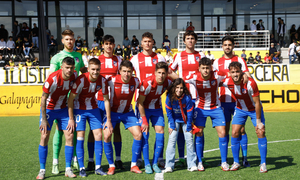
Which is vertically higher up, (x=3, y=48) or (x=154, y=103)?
(x=3, y=48)

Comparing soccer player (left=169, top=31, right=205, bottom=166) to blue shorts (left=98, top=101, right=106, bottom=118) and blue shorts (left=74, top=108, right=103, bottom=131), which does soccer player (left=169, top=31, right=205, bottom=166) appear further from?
blue shorts (left=74, top=108, right=103, bottom=131)

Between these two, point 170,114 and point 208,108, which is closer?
point 170,114

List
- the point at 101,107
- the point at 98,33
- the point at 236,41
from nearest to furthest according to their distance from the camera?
the point at 101,107
the point at 236,41
the point at 98,33

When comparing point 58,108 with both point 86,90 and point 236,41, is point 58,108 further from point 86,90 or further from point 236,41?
point 236,41

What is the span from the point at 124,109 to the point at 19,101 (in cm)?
809

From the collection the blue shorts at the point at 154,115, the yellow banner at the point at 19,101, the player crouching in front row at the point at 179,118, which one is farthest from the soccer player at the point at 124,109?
the yellow banner at the point at 19,101

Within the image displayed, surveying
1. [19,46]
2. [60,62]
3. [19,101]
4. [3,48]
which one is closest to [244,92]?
[60,62]

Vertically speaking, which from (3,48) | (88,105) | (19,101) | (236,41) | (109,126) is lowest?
(19,101)

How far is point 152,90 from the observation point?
482 centimetres

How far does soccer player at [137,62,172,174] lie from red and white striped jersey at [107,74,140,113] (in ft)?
0.53

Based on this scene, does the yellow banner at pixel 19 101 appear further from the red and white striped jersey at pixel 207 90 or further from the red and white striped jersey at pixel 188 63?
the red and white striped jersey at pixel 207 90

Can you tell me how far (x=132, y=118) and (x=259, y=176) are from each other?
212 centimetres

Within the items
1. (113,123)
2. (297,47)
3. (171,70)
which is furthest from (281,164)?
(297,47)

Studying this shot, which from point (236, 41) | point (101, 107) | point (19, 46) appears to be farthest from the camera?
point (236, 41)
